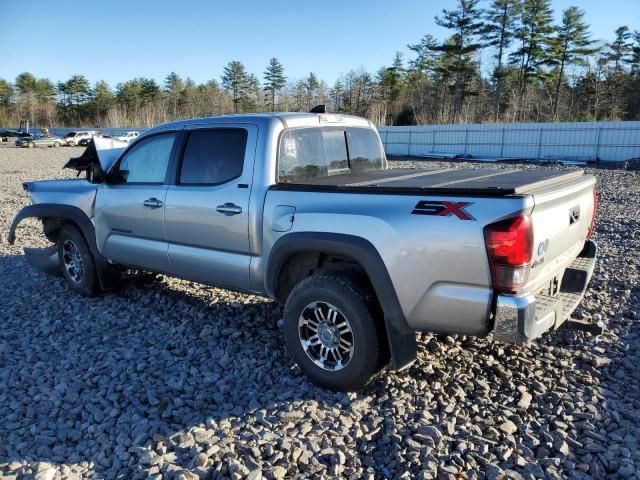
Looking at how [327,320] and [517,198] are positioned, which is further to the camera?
[327,320]

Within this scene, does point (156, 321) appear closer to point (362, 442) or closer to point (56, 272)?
point (56, 272)

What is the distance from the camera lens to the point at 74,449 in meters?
3.01

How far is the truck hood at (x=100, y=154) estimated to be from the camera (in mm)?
5617

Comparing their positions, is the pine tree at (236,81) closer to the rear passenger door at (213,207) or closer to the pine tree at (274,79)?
the pine tree at (274,79)

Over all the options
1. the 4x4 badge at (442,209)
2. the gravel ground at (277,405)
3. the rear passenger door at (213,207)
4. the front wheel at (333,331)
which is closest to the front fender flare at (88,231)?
the gravel ground at (277,405)

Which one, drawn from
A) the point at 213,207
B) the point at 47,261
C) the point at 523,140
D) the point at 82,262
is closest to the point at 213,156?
the point at 213,207

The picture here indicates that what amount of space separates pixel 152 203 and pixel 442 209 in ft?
9.55

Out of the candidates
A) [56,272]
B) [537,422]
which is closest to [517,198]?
[537,422]

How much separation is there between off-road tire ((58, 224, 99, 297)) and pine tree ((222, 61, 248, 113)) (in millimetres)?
69471

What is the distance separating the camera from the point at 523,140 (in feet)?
92.9

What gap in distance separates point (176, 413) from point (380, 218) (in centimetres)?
188

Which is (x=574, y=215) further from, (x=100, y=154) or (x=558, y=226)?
(x=100, y=154)

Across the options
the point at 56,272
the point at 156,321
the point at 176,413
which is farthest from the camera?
the point at 56,272

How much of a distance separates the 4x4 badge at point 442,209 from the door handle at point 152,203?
2625 millimetres
